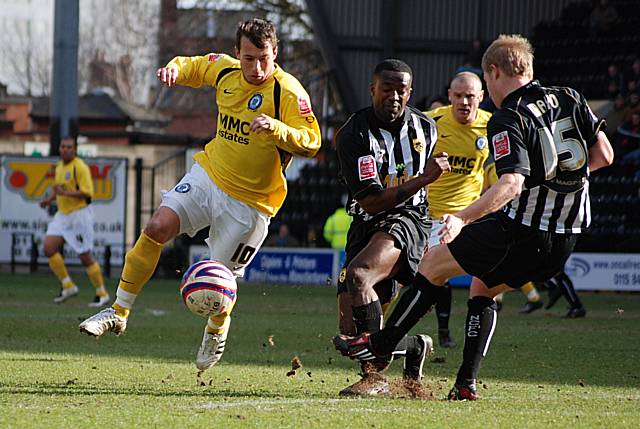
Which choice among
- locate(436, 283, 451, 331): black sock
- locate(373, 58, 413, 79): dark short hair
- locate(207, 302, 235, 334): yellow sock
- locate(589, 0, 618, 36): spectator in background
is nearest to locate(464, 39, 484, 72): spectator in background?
locate(589, 0, 618, 36): spectator in background

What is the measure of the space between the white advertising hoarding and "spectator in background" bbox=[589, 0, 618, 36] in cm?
1065

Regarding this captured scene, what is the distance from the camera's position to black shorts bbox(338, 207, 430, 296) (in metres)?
7.64

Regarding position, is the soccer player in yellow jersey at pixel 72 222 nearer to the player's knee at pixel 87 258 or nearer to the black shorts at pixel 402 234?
the player's knee at pixel 87 258

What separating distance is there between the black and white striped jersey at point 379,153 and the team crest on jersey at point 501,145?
2.62ft

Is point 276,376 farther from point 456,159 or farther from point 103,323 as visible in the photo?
point 456,159

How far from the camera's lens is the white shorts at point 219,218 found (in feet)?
27.6

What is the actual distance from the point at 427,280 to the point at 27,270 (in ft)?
65.4

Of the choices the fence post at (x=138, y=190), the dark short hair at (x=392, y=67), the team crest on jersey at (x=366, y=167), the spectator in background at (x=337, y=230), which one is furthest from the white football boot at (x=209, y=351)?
the fence post at (x=138, y=190)

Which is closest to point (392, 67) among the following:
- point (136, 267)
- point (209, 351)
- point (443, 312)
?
point (136, 267)

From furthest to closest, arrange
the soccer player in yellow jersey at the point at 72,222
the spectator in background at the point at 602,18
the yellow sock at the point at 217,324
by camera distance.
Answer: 1. the spectator in background at the point at 602,18
2. the soccer player in yellow jersey at the point at 72,222
3. the yellow sock at the point at 217,324

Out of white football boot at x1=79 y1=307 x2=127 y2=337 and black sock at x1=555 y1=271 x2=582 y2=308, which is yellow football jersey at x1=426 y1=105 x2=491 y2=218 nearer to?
black sock at x1=555 y1=271 x2=582 y2=308

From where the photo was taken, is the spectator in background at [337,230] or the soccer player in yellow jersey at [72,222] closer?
the soccer player in yellow jersey at [72,222]

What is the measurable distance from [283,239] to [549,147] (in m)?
17.4

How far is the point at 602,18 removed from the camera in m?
26.8
